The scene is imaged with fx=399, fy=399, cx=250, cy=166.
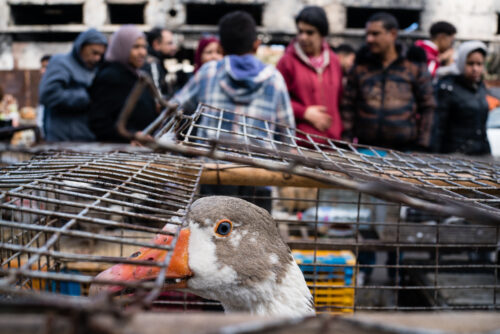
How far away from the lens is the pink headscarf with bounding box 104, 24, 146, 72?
120 inches

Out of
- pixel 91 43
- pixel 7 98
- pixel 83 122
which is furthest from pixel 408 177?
pixel 7 98

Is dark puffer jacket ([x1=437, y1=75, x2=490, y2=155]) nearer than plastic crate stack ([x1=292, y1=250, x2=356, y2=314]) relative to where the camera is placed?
No

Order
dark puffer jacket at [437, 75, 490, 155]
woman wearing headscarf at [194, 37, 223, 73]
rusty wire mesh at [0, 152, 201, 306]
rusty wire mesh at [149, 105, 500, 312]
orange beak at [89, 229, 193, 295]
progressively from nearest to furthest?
rusty wire mesh at [0, 152, 201, 306] → rusty wire mesh at [149, 105, 500, 312] → orange beak at [89, 229, 193, 295] → dark puffer jacket at [437, 75, 490, 155] → woman wearing headscarf at [194, 37, 223, 73]

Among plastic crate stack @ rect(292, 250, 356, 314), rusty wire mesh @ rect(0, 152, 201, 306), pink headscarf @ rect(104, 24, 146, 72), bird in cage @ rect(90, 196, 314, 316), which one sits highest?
pink headscarf @ rect(104, 24, 146, 72)

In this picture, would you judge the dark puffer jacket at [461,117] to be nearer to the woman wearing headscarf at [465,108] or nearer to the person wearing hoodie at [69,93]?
the woman wearing headscarf at [465,108]

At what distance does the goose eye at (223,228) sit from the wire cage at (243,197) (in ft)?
0.39

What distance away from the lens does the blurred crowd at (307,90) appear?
7.90 ft

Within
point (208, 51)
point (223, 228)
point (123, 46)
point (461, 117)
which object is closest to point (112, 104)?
point (123, 46)

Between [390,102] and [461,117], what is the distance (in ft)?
2.99

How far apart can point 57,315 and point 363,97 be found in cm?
278

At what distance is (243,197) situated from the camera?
184 centimetres

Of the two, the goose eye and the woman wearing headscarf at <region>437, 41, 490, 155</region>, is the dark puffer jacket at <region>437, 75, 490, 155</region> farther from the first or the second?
the goose eye

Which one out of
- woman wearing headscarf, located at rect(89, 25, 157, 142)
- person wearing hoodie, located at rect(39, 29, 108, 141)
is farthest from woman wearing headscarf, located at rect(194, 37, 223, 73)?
person wearing hoodie, located at rect(39, 29, 108, 141)

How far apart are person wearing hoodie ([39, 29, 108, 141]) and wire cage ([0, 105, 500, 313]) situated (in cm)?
105
